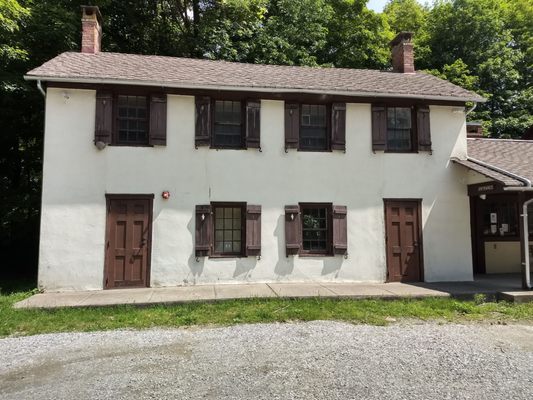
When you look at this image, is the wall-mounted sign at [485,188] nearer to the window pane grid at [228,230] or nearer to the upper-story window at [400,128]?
the upper-story window at [400,128]

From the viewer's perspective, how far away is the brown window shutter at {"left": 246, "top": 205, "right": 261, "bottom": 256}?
10.5m

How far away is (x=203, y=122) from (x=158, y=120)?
1103 mm

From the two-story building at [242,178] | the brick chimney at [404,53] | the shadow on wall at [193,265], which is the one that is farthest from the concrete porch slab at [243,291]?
the brick chimney at [404,53]

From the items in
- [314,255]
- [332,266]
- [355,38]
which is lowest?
[332,266]

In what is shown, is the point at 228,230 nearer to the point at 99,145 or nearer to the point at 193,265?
the point at 193,265

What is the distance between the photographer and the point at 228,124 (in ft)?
36.1

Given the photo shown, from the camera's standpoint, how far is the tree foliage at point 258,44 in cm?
1420

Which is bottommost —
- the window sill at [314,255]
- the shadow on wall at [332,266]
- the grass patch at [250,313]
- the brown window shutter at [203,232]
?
the grass patch at [250,313]

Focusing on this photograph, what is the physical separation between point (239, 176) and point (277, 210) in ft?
4.28

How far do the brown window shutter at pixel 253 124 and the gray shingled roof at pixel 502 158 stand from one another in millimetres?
5436

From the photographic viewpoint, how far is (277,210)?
35.6 ft

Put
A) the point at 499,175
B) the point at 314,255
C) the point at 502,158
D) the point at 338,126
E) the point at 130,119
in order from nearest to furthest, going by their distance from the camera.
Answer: the point at 499,175 < the point at 130,119 < the point at 314,255 < the point at 338,126 < the point at 502,158

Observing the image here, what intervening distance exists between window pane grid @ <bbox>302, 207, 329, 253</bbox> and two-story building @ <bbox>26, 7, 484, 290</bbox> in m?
0.03

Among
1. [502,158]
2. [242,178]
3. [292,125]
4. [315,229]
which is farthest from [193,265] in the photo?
[502,158]
